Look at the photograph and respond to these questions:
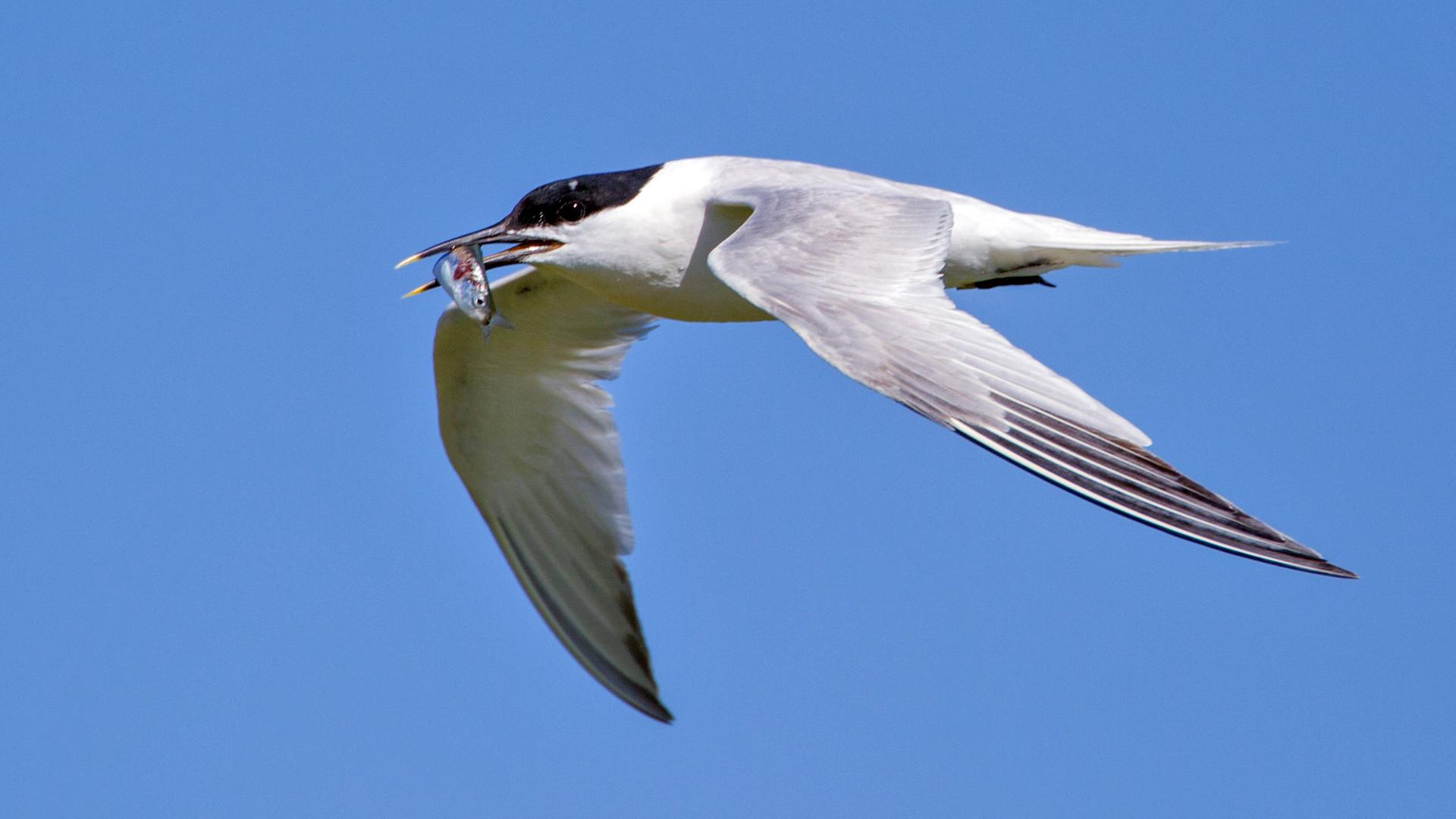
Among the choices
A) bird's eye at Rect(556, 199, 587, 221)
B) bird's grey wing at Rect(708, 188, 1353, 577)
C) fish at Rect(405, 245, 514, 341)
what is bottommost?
bird's grey wing at Rect(708, 188, 1353, 577)

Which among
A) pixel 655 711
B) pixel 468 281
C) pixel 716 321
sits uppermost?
pixel 468 281

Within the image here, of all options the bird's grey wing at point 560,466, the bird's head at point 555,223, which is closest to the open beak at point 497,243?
the bird's head at point 555,223

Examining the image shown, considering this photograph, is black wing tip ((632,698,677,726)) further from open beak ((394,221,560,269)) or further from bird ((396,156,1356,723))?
open beak ((394,221,560,269))

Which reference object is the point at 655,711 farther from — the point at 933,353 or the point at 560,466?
the point at 933,353

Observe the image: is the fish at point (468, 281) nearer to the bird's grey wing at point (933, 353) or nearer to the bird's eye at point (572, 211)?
the bird's eye at point (572, 211)

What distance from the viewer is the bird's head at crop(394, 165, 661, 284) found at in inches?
337

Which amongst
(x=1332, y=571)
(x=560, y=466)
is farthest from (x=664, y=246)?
(x=1332, y=571)

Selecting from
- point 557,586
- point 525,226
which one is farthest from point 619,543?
point 525,226

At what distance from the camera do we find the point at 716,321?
29.1 ft

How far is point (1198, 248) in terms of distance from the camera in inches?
314

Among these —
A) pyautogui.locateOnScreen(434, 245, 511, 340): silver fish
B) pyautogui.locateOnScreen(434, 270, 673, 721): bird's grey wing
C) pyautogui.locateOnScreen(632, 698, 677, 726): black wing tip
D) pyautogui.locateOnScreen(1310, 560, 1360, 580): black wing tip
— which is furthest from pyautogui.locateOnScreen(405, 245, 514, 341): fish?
pyautogui.locateOnScreen(1310, 560, 1360, 580): black wing tip

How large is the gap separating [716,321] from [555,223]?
3.14 feet

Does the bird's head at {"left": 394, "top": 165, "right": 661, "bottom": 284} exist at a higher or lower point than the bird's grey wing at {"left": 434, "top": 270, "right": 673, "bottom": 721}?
higher

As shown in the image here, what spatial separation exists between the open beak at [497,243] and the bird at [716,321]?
0.02 metres
